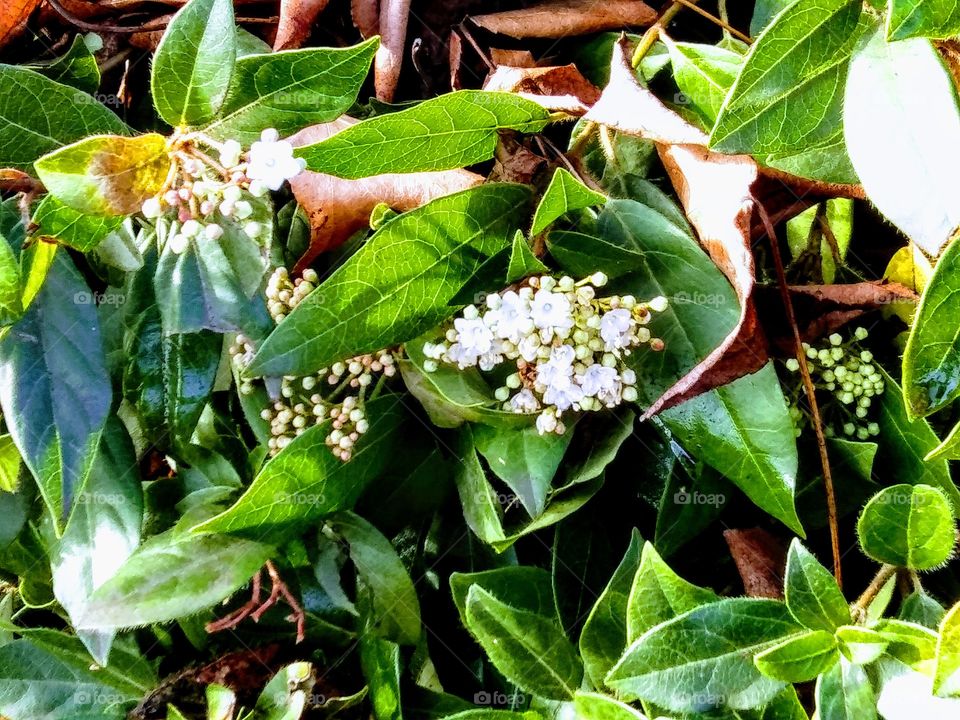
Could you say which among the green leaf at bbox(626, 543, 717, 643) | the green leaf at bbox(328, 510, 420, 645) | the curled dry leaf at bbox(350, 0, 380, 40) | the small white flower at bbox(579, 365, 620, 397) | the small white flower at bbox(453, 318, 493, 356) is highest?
the curled dry leaf at bbox(350, 0, 380, 40)

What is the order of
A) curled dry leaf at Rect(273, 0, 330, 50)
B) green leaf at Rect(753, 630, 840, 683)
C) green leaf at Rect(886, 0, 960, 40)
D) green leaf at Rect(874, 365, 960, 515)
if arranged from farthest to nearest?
curled dry leaf at Rect(273, 0, 330, 50), green leaf at Rect(874, 365, 960, 515), green leaf at Rect(753, 630, 840, 683), green leaf at Rect(886, 0, 960, 40)

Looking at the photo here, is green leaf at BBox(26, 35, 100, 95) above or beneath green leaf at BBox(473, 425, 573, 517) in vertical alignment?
above

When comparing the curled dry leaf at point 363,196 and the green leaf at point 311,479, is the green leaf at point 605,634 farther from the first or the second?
the curled dry leaf at point 363,196

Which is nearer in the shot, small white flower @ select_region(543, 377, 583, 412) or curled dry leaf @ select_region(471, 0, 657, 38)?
small white flower @ select_region(543, 377, 583, 412)

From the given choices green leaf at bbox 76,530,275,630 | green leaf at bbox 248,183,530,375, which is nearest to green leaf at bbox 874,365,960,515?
green leaf at bbox 248,183,530,375

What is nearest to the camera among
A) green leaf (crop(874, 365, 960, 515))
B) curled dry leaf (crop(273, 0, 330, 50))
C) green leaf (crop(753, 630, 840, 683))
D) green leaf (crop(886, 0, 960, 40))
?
green leaf (crop(886, 0, 960, 40))

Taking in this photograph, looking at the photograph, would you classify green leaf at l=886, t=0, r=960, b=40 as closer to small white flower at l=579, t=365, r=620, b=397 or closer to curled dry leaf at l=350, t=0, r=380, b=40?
small white flower at l=579, t=365, r=620, b=397

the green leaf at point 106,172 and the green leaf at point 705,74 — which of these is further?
the green leaf at point 705,74

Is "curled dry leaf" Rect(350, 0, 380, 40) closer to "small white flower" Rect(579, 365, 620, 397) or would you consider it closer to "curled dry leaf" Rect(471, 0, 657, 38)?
"curled dry leaf" Rect(471, 0, 657, 38)

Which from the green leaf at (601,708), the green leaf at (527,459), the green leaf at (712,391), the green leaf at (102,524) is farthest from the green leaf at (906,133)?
the green leaf at (102,524)
